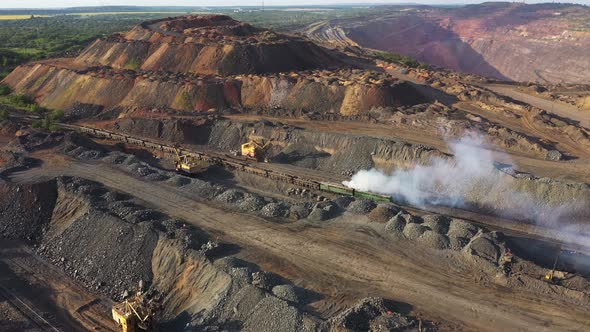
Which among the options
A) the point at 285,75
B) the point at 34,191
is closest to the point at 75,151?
the point at 34,191

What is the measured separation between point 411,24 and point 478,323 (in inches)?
6148

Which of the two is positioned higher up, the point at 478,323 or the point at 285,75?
the point at 285,75

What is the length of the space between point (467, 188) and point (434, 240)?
10.0 meters

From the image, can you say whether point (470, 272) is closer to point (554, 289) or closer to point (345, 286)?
point (554, 289)

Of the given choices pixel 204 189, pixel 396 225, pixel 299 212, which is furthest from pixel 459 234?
pixel 204 189

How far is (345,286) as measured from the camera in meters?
21.4

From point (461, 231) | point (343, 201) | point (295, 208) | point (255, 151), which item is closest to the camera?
point (461, 231)

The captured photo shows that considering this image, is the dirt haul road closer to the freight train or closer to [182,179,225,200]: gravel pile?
[182,179,225,200]: gravel pile

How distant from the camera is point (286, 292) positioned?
2039 cm

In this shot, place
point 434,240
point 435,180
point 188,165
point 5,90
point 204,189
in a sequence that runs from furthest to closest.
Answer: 1. point 5,90
2. point 188,165
3. point 435,180
4. point 204,189
5. point 434,240

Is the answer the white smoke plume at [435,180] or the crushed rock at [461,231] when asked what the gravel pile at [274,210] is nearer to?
the white smoke plume at [435,180]

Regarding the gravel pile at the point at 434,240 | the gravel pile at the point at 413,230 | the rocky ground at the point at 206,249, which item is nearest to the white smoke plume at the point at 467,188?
the rocky ground at the point at 206,249

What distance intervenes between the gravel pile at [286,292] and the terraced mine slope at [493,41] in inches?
3688

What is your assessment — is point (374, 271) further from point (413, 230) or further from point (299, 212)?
point (299, 212)
